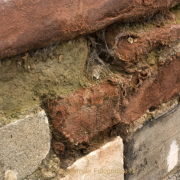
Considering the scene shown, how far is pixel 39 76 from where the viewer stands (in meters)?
0.87

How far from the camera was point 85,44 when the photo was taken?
98cm

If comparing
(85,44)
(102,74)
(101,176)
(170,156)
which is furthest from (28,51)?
(170,156)

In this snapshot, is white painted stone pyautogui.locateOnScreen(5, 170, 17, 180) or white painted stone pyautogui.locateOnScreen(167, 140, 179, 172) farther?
white painted stone pyautogui.locateOnScreen(167, 140, 179, 172)

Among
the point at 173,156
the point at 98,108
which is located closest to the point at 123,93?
the point at 98,108

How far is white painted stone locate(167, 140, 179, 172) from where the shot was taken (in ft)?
5.42

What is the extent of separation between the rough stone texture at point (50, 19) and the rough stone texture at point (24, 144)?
0.79ft

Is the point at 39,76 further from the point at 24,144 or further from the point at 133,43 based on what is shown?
the point at 133,43

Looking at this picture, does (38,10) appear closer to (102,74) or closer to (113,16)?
(113,16)

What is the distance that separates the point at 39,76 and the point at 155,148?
918mm

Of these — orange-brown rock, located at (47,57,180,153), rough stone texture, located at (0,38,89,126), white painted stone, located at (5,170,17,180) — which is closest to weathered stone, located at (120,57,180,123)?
orange-brown rock, located at (47,57,180,153)

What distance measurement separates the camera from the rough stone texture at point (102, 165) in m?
1.06

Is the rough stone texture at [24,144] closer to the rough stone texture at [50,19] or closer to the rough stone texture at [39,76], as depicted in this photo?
the rough stone texture at [39,76]

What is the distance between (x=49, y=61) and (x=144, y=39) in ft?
1.51

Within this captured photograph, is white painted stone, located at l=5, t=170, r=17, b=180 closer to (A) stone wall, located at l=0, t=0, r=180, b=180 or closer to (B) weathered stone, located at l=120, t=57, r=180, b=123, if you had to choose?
(A) stone wall, located at l=0, t=0, r=180, b=180
